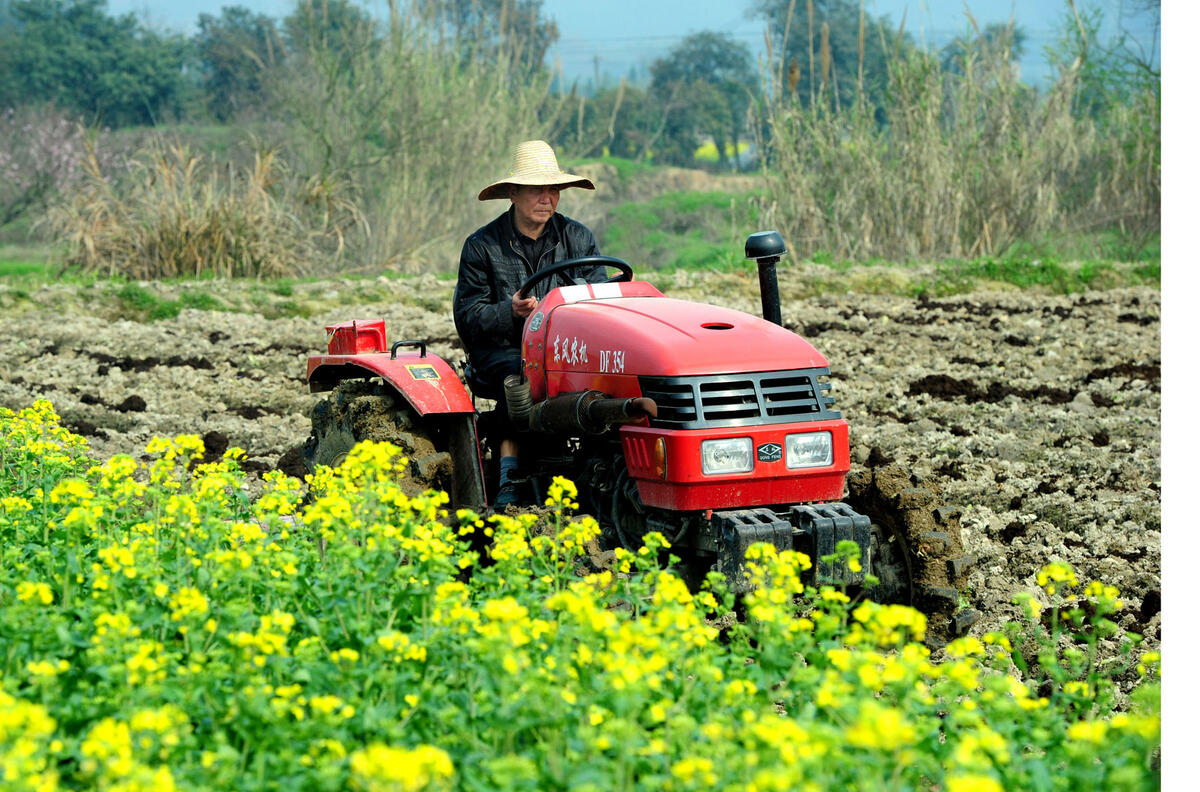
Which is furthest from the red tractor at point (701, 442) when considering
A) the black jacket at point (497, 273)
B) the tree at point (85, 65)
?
the tree at point (85, 65)

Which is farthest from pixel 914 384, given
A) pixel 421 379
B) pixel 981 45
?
pixel 981 45

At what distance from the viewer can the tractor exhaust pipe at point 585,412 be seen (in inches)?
163

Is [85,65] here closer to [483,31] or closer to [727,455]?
[483,31]

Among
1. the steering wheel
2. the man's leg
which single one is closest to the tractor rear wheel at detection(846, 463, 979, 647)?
the steering wheel

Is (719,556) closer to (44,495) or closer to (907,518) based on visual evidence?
(907,518)

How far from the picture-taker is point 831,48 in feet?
122

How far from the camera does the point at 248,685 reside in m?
2.79

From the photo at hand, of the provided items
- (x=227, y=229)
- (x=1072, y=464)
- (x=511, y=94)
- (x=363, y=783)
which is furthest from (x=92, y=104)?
(x=363, y=783)

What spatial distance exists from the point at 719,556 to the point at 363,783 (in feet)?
6.32

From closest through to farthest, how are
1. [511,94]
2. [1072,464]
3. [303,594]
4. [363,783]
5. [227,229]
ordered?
1. [363,783]
2. [303,594]
3. [1072,464]
4. [227,229]
5. [511,94]

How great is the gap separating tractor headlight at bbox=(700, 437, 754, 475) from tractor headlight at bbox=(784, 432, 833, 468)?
0.14 m

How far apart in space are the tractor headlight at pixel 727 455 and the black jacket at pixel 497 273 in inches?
51.2

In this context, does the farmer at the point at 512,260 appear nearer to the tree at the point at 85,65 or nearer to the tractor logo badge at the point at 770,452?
the tractor logo badge at the point at 770,452

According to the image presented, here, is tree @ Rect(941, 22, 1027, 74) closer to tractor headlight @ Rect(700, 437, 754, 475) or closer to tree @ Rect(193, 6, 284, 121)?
tractor headlight @ Rect(700, 437, 754, 475)
